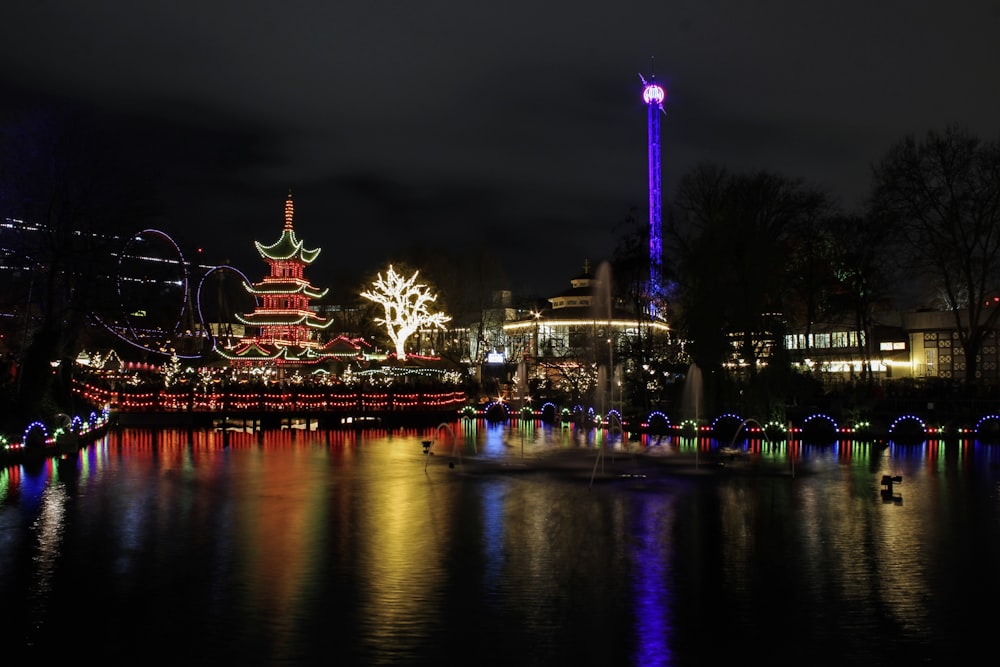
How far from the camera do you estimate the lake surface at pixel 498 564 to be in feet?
29.3

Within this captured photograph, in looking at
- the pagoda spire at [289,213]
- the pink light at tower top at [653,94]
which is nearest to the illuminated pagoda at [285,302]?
the pagoda spire at [289,213]

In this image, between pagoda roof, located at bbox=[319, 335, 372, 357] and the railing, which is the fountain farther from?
pagoda roof, located at bbox=[319, 335, 372, 357]

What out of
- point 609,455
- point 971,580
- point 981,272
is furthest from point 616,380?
point 971,580

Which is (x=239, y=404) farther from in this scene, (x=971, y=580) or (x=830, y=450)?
(x=971, y=580)

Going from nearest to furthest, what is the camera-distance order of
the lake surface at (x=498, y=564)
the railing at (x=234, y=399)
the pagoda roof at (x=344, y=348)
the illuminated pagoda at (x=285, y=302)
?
the lake surface at (x=498, y=564), the railing at (x=234, y=399), the pagoda roof at (x=344, y=348), the illuminated pagoda at (x=285, y=302)

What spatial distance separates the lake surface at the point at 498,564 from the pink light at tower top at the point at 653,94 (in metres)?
84.5

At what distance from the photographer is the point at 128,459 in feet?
84.4

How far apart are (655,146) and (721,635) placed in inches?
3679

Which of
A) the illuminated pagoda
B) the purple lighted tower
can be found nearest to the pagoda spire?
the illuminated pagoda

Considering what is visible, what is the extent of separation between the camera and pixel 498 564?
12.3 metres

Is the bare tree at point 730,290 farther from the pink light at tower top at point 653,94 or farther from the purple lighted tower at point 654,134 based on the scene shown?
the pink light at tower top at point 653,94

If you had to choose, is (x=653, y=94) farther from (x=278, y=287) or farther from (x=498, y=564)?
(x=498, y=564)

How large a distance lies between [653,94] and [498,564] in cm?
9656

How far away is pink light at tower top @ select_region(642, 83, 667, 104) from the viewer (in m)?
103
